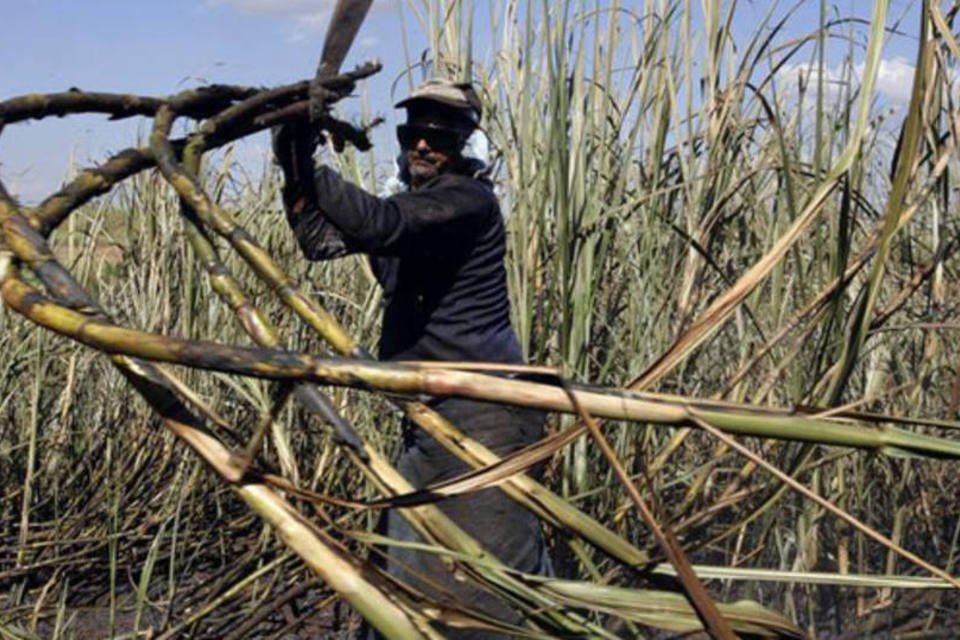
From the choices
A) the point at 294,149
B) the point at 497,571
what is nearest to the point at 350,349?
the point at 497,571

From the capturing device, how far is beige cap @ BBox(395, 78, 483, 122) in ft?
9.41

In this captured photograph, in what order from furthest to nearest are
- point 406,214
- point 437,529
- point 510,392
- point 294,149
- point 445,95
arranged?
point 445,95
point 406,214
point 294,149
point 437,529
point 510,392

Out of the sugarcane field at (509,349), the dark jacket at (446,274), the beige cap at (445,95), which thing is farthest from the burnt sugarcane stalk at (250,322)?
the beige cap at (445,95)

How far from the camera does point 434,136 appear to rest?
2.93 m

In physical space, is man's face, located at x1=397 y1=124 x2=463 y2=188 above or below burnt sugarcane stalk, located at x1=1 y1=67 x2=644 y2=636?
above

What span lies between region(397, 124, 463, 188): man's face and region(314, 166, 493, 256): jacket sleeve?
70 mm

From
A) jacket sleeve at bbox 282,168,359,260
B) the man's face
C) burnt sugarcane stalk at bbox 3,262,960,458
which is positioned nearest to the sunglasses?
the man's face

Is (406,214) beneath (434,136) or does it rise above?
beneath

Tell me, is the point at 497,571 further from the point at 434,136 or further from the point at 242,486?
the point at 434,136

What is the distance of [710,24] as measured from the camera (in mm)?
3205

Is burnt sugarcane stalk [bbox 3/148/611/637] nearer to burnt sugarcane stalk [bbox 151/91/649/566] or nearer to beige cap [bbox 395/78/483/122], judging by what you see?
burnt sugarcane stalk [bbox 151/91/649/566]

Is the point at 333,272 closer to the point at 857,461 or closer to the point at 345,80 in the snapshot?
the point at 857,461

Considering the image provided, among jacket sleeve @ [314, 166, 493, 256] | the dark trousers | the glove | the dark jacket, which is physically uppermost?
the glove

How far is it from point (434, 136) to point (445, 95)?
95 mm
